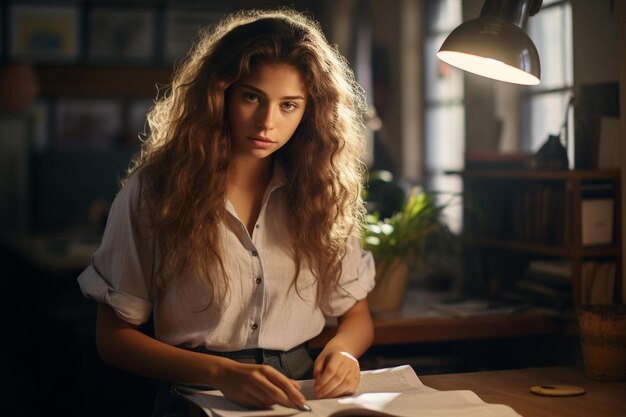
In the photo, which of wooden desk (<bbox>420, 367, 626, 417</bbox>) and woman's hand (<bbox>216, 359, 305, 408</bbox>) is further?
wooden desk (<bbox>420, 367, 626, 417</bbox>)

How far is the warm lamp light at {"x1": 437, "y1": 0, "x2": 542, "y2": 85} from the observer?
1.73 meters

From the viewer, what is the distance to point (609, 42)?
2506 millimetres

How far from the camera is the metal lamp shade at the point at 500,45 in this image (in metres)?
1.73

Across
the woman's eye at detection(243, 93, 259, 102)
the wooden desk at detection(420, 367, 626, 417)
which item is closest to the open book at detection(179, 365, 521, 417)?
the wooden desk at detection(420, 367, 626, 417)

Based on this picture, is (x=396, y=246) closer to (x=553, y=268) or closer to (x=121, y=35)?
(x=553, y=268)

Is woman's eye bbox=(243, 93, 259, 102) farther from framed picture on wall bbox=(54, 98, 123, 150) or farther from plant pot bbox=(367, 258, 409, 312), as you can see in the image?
framed picture on wall bbox=(54, 98, 123, 150)

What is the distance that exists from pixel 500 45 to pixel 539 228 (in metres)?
1.06

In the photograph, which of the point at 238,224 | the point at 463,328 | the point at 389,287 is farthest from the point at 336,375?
the point at 389,287

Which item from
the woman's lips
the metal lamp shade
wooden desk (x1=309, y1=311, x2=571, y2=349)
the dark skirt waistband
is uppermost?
the metal lamp shade

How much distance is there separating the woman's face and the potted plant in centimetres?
97

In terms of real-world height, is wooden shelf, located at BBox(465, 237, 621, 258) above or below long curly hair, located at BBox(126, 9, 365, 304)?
below

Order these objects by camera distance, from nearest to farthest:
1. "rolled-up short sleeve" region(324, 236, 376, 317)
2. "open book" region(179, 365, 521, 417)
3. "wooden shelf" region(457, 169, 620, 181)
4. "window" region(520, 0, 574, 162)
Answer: "open book" region(179, 365, 521, 417) → "rolled-up short sleeve" region(324, 236, 376, 317) → "wooden shelf" region(457, 169, 620, 181) → "window" region(520, 0, 574, 162)

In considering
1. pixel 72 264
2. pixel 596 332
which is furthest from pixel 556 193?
pixel 72 264

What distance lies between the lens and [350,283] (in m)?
1.97
